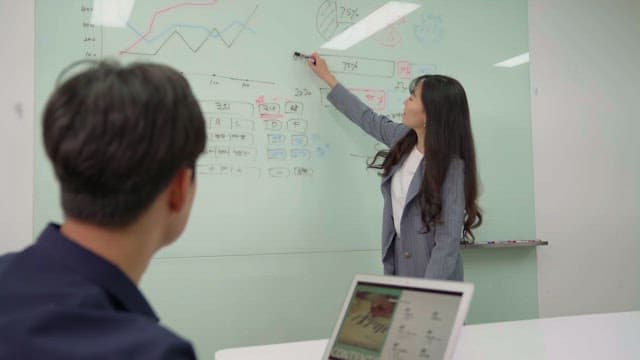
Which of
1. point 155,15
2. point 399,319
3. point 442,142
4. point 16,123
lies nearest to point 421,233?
point 442,142

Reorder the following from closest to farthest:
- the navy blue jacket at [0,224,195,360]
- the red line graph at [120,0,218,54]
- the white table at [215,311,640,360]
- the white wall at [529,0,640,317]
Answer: the navy blue jacket at [0,224,195,360] < the white table at [215,311,640,360] < the red line graph at [120,0,218,54] < the white wall at [529,0,640,317]

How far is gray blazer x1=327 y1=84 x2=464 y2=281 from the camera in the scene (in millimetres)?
2045

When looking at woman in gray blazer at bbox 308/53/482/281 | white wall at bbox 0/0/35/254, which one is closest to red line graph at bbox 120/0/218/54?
white wall at bbox 0/0/35/254

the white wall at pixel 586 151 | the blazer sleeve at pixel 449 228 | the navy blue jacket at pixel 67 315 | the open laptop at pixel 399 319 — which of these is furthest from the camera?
the white wall at pixel 586 151

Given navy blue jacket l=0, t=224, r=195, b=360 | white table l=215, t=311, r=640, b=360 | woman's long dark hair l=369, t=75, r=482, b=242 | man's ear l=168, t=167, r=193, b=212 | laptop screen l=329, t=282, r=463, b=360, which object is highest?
woman's long dark hair l=369, t=75, r=482, b=242

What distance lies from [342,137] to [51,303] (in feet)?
6.65

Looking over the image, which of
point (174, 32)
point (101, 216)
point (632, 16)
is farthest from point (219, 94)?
point (632, 16)

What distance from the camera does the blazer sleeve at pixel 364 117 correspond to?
242 centimetres

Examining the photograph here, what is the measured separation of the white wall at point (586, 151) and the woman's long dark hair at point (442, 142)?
0.96 metres

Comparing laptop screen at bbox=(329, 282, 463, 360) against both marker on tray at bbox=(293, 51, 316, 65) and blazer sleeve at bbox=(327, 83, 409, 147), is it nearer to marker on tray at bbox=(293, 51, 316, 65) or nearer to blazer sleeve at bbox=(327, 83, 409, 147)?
blazer sleeve at bbox=(327, 83, 409, 147)

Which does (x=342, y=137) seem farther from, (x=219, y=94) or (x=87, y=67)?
(x=87, y=67)

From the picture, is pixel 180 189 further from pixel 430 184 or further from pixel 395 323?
pixel 430 184

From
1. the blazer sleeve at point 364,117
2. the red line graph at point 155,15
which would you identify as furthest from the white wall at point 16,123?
the blazer sleeve at point 364,117

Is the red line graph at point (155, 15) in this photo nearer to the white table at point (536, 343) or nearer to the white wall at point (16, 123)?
the white wall at point (16, 123)
